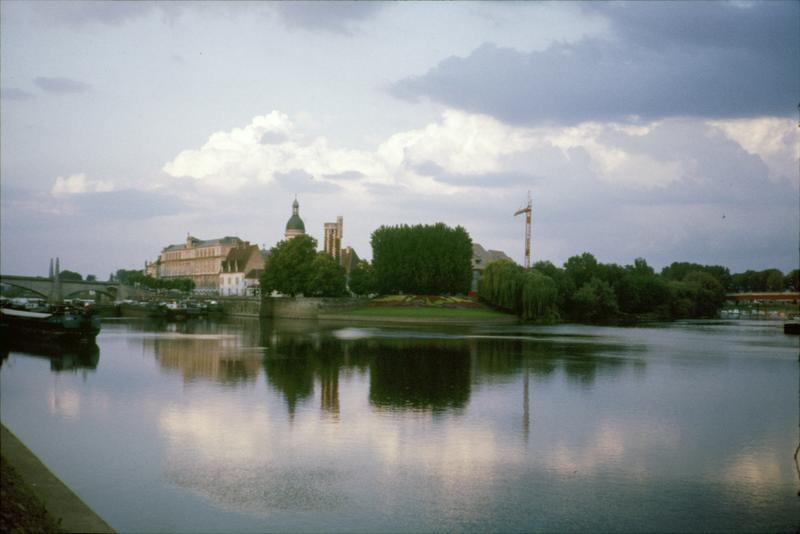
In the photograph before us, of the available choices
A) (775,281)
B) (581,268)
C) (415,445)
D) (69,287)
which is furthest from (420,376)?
(775,281)

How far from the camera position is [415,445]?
50.6 feet

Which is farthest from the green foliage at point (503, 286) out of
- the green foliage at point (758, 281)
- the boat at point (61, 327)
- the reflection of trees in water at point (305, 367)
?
the green foliage at point (758, 281)

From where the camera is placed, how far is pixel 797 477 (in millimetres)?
13203

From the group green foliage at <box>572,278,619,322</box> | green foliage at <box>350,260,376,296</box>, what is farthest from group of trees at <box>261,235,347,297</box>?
green foliage at <box>572,278,619,322</box>

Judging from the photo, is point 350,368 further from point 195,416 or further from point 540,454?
point 540,454

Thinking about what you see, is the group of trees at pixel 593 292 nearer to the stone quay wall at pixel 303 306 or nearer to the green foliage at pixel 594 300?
the green foliage at pixel 594 300

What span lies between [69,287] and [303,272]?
148 ft

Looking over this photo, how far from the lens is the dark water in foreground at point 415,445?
11055 mm

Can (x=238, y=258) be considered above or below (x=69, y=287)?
above

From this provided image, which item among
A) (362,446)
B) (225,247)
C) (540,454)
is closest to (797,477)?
(540,454)

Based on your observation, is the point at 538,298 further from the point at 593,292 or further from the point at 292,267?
the point at 292,267

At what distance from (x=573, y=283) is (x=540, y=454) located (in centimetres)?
8408

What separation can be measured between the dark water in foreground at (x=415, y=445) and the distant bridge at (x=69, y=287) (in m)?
81.1

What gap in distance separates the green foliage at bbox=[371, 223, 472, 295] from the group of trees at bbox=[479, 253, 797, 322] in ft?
33.8
